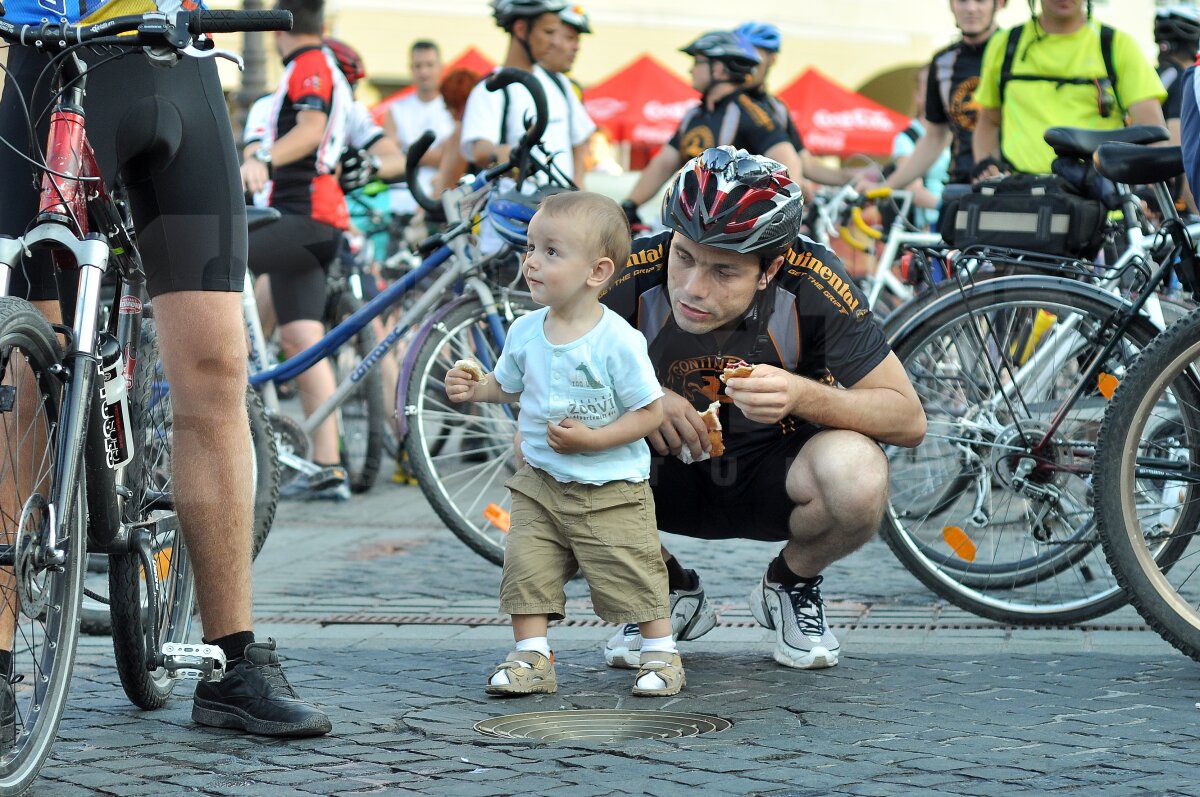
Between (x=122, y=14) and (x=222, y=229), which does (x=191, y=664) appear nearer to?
(x=222, y=229)

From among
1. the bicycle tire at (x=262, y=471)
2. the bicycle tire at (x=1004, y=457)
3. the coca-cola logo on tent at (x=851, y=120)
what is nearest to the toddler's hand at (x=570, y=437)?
the bicycle tire at (x=262, y=471)

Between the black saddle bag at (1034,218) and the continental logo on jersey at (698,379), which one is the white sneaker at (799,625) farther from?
the black saddle bag at (1034,218)

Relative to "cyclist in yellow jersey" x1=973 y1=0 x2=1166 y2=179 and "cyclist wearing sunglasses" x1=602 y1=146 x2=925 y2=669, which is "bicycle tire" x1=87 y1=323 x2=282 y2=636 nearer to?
"cyclist wearing sunglasses" x1=602 y1=146 x2=925 y2=669

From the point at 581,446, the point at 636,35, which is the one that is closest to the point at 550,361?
the point at 581,446

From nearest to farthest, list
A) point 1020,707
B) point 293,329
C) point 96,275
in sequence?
point 96,275
point 1020,707
point 293,329

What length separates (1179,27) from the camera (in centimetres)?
856

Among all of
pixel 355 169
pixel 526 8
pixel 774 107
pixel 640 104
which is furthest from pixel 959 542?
pixel 640 104

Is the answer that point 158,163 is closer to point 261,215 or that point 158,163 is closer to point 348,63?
point 261,215

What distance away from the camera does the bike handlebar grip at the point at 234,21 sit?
315 cm

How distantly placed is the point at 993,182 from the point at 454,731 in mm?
2560

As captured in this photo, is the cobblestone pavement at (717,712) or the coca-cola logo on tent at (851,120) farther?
the coca-cola logo on tent at (851,120)

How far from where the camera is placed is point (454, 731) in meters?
3.74

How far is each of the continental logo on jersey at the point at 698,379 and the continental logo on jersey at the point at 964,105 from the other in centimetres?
423

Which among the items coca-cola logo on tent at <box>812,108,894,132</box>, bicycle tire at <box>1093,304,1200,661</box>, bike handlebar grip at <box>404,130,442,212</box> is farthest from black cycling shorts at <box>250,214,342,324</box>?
coca-cola logo on tent at <box>812,108,894,132</box>
